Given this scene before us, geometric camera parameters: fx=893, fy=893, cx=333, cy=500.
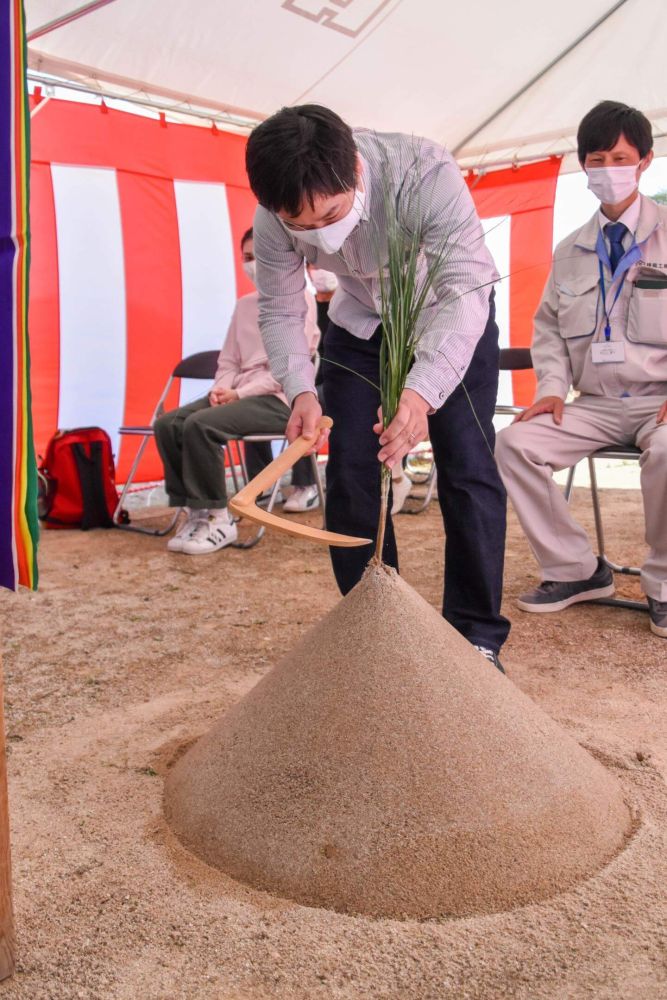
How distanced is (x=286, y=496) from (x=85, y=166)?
208cm

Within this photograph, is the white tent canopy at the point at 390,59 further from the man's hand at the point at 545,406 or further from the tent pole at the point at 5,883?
the tent pole at the point at 5,883

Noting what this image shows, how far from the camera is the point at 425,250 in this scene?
5.88ft

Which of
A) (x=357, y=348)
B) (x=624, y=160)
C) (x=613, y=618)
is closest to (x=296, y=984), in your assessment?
(x=357, y=348)

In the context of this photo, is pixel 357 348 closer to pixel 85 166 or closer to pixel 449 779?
pixel 449 779

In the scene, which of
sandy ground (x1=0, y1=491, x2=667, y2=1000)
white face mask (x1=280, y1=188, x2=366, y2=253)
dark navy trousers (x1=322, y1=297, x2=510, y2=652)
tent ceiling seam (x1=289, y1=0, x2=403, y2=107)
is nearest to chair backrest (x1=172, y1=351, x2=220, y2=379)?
tent ceiling seam (x1=289, y1=0, x2=403, y2=107)

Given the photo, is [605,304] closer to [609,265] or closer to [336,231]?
[609,265]

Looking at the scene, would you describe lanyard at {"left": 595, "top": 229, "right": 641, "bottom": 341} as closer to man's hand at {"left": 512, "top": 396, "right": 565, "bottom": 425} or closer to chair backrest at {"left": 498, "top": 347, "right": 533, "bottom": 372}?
man's hand at {"left": 512, "top": 396, "right": 565, "bottom": 425}

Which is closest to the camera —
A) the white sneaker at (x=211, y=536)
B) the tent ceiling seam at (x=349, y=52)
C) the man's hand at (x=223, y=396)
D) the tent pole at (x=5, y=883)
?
the tent pole at (x=5, y=883)

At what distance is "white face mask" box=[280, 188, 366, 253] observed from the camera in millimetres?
1629

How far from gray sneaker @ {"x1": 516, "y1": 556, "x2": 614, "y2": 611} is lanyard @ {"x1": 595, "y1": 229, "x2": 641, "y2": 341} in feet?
2.49

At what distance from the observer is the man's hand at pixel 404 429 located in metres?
1.51

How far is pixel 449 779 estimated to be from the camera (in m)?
1.34

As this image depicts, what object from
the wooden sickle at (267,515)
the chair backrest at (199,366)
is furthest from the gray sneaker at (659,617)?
the chair backrest at (199,366)

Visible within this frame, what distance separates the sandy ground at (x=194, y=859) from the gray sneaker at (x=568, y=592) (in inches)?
2.1
